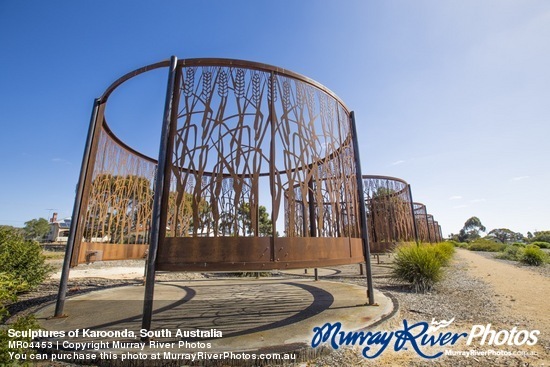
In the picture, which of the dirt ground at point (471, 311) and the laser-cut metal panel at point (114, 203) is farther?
the laser-cut metal panel at point (114, 203)

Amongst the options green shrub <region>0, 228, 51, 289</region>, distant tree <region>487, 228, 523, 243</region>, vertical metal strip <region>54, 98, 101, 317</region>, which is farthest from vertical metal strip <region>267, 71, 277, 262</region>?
distant tree <region>487, 228, 523, 243</region>

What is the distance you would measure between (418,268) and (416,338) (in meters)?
4.32

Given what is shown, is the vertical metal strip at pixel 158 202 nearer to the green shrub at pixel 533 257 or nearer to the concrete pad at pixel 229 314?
the concrete pad at pixel 229 314

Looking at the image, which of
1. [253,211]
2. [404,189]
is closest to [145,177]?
[253,211]

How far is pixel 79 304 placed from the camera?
14.5ft

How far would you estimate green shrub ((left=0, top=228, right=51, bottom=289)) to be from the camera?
5627mm

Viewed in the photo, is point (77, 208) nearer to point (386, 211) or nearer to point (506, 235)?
point (386, 211)

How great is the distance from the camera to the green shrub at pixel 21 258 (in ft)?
18.5

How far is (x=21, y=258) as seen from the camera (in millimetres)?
5953

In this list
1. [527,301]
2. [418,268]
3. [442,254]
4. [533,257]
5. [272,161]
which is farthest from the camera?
[533,257]

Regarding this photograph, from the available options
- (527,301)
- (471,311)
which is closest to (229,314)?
(471,311)

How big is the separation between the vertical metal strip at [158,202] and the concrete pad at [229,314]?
1.16 feet

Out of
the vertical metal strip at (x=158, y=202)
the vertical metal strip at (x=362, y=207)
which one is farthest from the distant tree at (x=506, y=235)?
the vertical metal strip at (x=158, y=202)

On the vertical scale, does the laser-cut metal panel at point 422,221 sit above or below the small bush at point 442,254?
above
